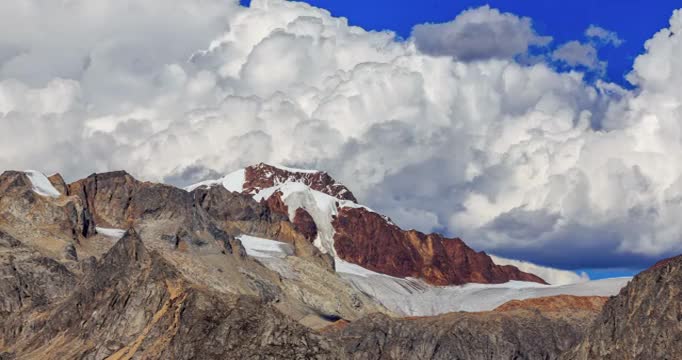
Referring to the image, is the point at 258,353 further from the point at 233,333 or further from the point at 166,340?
the point at 166,340

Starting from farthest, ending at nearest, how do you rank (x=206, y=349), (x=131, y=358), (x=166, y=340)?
(x=131, y=358)
(x=166, y=340)
(x=206, y=349)

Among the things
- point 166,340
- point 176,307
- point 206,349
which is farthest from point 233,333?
point 176,307

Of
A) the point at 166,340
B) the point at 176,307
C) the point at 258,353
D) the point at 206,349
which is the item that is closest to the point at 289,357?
the point at 258,353

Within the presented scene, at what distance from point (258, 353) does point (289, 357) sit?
4522 millimetres

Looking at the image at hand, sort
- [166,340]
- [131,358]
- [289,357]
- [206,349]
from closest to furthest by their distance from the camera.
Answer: [289,357] < [206,349] < [166,340] < [131,358]

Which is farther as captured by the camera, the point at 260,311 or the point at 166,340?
the point at 166,340

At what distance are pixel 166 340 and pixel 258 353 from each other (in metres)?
35.4

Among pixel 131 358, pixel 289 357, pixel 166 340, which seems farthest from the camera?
pixel 131 358

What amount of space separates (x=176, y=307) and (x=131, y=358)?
352 inches

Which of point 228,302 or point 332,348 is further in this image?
point 228,302

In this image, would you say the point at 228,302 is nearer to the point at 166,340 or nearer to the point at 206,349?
the point at 206,349

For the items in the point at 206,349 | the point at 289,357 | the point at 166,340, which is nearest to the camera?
the point at 289,357

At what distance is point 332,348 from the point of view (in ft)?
484

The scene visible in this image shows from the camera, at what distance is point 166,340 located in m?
182
